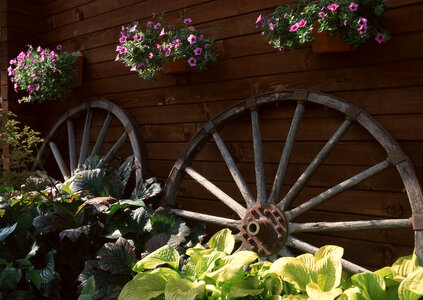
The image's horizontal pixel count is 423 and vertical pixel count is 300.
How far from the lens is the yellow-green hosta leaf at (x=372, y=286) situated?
1.21m

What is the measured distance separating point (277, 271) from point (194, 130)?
1579 mm

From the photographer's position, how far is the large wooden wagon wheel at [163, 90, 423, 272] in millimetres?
1878

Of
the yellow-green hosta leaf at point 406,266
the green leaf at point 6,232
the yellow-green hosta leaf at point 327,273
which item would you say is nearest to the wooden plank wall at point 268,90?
the yellow-green hosta leaf at point 406,266

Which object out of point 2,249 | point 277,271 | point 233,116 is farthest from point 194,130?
point 277,271

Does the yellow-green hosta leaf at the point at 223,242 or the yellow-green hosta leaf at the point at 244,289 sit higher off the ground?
the yellow-green hosta leaf at the point at 223,242

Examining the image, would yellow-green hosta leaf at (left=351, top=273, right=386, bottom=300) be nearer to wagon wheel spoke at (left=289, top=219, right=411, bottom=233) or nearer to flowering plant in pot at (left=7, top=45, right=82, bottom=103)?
wagon wheel spoke at (left=289, top=219, right=411, bottom=233)

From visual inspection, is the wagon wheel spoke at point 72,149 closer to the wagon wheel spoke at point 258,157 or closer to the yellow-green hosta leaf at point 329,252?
the wagon wheel spoke at point 258,157

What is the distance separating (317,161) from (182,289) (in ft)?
3.49

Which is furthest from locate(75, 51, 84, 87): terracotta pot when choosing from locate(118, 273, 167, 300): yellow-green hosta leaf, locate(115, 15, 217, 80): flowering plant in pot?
locate(118, 273, 167, 300): yellow-green hosta leaf

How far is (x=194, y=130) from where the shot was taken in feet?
9.11

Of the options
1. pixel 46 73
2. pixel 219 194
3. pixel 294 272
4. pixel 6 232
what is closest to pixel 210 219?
pixel 219 194

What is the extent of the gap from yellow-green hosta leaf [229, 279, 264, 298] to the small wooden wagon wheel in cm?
158

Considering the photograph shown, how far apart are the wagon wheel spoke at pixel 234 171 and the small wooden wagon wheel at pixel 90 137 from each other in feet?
2.11

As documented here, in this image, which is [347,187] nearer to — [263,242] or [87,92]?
[263,242]
